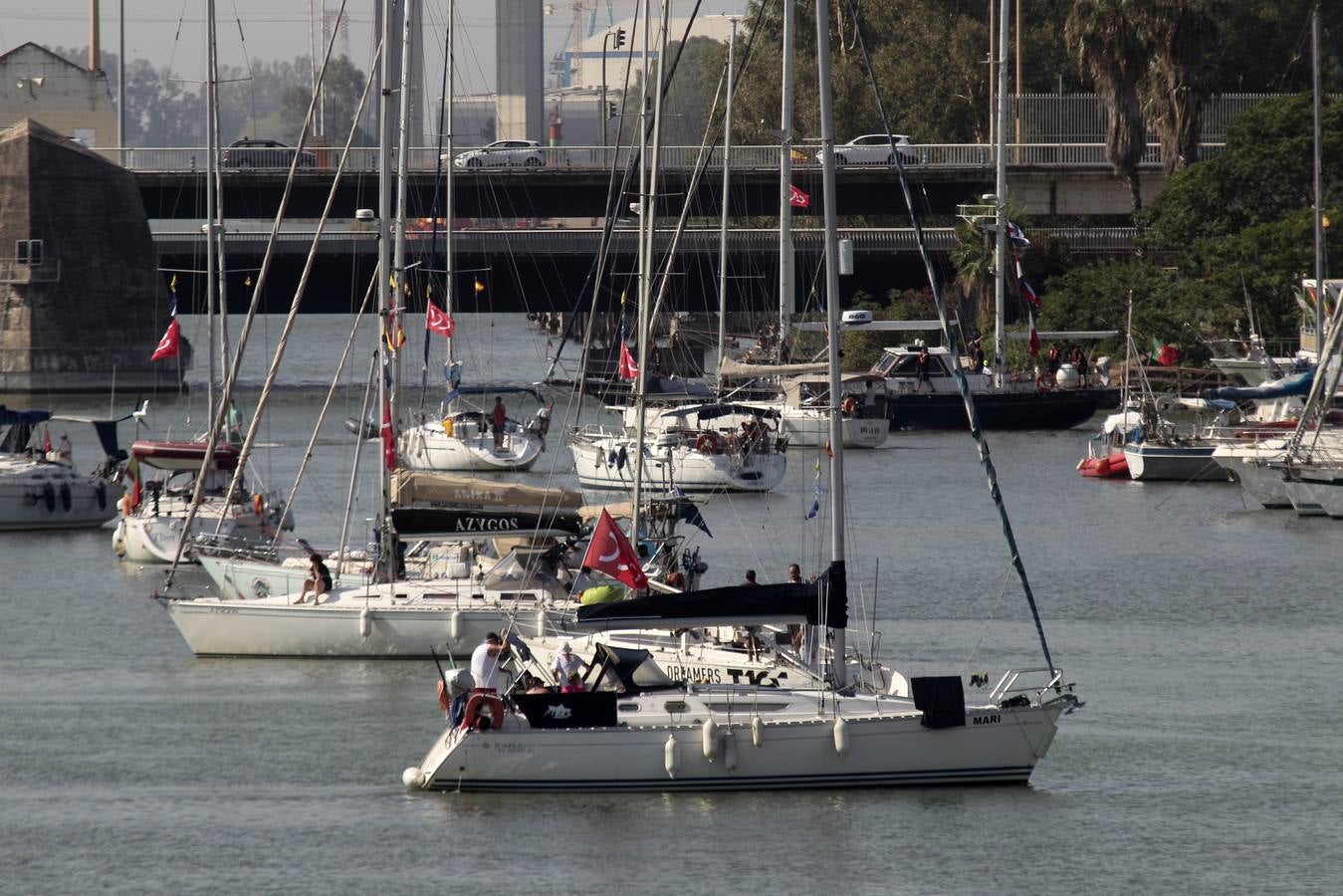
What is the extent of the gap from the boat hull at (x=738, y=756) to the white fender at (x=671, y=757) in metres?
0.01

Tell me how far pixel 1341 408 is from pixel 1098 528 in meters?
12.1

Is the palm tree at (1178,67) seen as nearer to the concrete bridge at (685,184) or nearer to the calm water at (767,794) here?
the concrete bridge at (685,184)

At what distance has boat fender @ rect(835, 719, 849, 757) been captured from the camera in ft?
87.0

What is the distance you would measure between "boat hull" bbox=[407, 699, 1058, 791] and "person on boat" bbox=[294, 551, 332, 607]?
1011 centimetres

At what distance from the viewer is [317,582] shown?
36.7m

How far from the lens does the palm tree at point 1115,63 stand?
9544cm

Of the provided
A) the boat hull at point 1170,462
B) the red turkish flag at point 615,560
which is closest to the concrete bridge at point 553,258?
the boat hull at point 1170,462

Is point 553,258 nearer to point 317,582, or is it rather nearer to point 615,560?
point 317,582

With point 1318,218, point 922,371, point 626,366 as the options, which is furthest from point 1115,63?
point 626,366

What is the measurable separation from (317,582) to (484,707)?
10803 mm

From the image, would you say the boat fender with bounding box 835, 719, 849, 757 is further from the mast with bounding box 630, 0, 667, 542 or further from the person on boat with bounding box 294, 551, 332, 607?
the person on boat with bounding box 294, 551, 332, 607

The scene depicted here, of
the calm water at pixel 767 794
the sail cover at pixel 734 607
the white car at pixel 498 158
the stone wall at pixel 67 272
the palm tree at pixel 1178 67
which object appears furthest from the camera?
the white car at pixel 498 158

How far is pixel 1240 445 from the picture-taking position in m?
60.9

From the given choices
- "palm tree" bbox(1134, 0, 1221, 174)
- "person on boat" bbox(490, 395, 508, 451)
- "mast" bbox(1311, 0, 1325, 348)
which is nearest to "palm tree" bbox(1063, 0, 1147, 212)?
"palm tree" bbox(1134, 0, 1221, 174)
